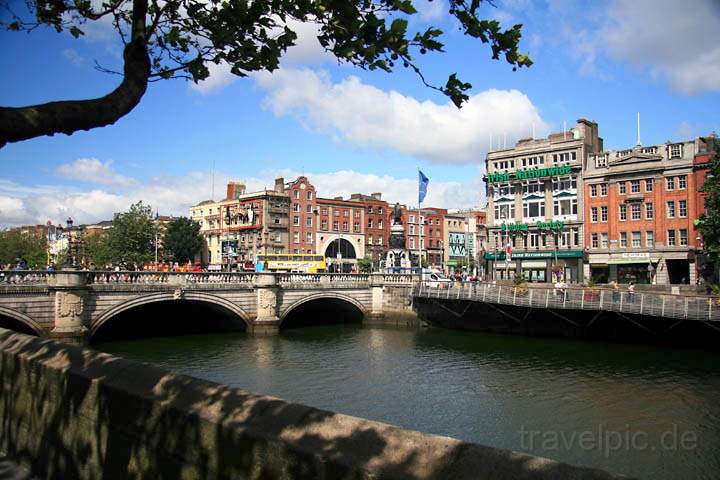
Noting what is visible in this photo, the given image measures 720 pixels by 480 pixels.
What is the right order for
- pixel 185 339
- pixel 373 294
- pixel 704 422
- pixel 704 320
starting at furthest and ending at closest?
pixel 373 294 → pixel 185 339 → pixel 704 320 → pixel 704 422

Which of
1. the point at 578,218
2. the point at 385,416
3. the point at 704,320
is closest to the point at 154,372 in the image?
the point at 385,416

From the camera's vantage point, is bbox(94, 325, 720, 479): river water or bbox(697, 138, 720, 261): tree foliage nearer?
bbox(94, 325, 720, 479): river water

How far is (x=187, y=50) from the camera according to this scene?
8.11m

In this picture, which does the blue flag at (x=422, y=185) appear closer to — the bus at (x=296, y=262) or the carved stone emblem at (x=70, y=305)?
the bus at (x=296, y=262)

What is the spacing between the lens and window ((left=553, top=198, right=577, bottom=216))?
67062 mm

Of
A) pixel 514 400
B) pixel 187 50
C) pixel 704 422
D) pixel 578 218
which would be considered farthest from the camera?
pixel 578 218

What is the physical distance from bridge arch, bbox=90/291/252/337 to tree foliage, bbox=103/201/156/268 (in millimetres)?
50457

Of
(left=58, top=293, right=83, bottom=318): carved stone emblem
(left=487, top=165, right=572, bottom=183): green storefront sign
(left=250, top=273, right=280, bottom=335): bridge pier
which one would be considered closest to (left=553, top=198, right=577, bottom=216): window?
(left=487, top=165, right=572, bottom=183): green storefront sign

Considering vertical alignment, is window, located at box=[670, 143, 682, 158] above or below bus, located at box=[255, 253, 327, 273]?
above

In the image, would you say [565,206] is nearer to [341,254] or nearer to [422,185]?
[422,185]

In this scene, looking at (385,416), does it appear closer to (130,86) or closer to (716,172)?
(130,86)

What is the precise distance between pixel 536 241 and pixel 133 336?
154 feet

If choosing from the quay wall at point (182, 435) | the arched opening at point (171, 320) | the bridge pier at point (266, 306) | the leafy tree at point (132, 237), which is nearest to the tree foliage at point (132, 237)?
the leafy tree at point (132, 237)

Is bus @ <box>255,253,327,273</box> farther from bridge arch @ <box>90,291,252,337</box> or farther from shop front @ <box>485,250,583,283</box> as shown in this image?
bridge arch @ <box>90,291,252,337</box>
